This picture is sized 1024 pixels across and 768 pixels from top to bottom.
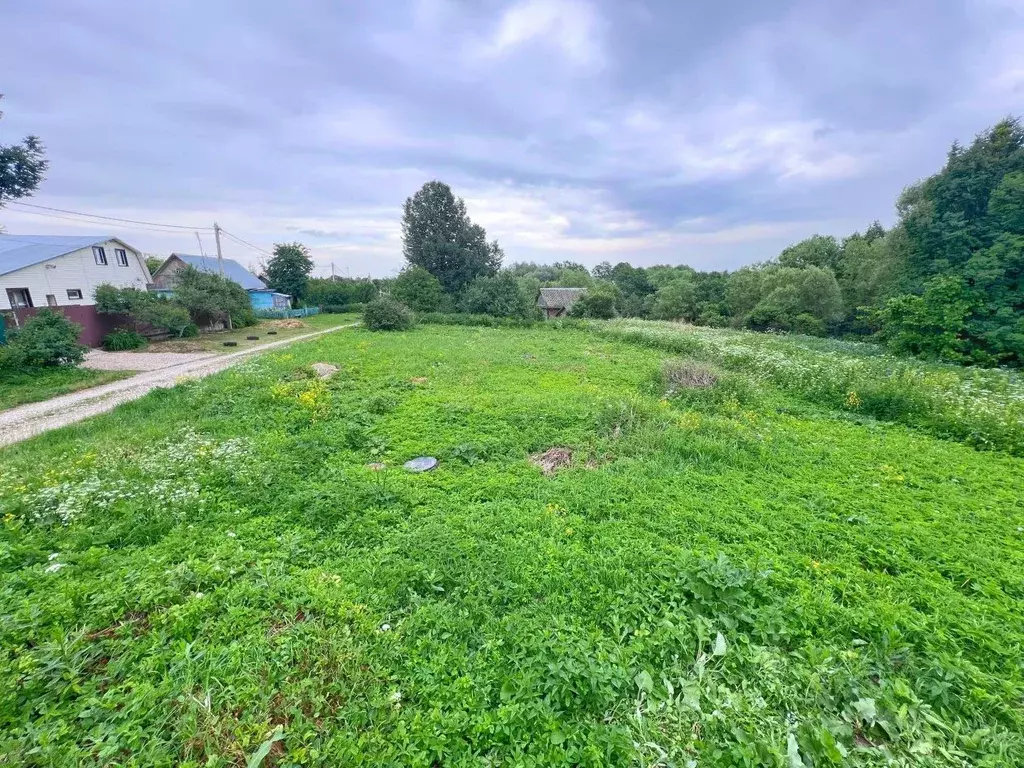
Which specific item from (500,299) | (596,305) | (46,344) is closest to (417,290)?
(500,299)

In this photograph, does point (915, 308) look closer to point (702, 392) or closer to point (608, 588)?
point (702, 392)

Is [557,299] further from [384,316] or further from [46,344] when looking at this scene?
[46,344]

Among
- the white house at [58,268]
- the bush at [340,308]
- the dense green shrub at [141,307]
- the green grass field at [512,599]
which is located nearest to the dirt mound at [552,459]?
the green grass field at [512,599]

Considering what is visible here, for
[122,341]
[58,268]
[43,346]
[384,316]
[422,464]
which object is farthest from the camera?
[384,316]

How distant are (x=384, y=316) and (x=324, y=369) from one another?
11.9 m

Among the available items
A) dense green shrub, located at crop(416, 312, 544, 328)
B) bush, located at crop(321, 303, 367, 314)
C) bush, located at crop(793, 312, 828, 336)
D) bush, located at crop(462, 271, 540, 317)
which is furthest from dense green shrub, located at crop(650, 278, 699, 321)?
bush, located at crop(321, 303, 367, 314)

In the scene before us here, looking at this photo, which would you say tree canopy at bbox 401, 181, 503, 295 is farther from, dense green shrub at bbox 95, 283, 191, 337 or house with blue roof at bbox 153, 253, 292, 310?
dense green shrub at bbox 95, 283, 191, 337

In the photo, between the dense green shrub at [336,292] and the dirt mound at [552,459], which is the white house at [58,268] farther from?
the dirt mound at [552,459]

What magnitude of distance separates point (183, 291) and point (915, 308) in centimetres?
3487

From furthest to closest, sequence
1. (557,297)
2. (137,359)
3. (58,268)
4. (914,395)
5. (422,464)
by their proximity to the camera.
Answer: (557,297) → (58,268) → (137,359) → (914,395) → (422,464)

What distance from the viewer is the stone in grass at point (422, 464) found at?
6.31m

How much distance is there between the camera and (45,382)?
11586 millimetres

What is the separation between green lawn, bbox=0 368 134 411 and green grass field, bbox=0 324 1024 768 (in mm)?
5034

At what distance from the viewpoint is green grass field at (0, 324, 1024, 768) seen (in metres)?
2.52
